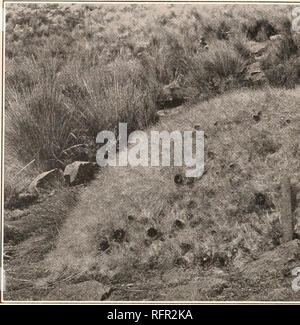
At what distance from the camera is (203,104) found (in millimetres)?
5508

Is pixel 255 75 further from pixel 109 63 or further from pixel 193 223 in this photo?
pixel 193 223

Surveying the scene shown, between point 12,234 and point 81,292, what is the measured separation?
0.78m

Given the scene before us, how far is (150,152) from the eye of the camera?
5086 mm

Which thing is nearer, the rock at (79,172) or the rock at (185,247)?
the rock at (185,247)

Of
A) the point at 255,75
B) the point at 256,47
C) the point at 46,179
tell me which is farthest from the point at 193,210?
the point at 256,47

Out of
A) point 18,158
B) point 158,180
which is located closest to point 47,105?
point 18,158

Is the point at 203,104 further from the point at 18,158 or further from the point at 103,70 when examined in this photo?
the point at 18,158

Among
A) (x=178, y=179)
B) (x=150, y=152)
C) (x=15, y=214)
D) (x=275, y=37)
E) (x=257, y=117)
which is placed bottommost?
(x=15, y=214)

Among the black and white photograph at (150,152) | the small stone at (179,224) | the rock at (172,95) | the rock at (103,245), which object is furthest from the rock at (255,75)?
the rock at (103,245)

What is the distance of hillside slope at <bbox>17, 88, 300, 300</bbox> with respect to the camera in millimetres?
4555

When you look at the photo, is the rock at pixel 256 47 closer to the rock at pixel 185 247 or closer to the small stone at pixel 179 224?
the small stone at pixel 179 224

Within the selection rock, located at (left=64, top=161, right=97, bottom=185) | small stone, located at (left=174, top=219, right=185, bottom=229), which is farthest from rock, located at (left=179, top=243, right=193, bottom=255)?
rock, located at (left=64, top=161, right=97, bottom=185)

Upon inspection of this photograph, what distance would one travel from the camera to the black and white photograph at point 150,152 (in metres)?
4.58

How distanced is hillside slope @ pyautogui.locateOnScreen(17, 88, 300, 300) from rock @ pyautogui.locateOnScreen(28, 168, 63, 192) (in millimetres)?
290
